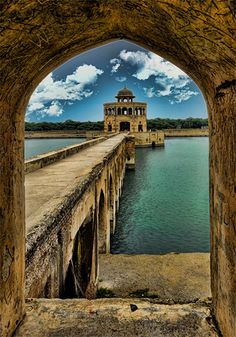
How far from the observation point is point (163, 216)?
15.3 meters

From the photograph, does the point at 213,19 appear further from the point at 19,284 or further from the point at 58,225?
the point at 58,225

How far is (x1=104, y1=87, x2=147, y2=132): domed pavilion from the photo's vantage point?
59.6m

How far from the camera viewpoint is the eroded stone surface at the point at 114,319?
2.28 m

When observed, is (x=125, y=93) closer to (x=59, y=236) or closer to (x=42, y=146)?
(x=42, y=146)

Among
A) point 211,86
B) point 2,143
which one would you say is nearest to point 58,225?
point 2,143

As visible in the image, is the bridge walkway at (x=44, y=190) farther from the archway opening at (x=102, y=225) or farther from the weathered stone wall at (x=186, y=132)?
the weathered stone wall at (x=186, y=132)

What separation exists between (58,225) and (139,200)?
15.1 m

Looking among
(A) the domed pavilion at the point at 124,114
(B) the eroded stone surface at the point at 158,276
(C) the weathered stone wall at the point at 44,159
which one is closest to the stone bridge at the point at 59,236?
(C) the weathered stone wall at the point at 44,159

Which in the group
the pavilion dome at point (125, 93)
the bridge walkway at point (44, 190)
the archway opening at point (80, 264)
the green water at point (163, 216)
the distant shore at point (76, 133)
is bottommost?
the green water at point (163, 216)

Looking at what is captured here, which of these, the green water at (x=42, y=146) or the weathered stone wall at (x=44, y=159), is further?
the green water at (x=42, y=146)

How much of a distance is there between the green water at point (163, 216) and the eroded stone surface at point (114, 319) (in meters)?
8.92

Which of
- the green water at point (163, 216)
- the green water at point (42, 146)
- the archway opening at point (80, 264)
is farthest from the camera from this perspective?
the green water at point (42, 146)

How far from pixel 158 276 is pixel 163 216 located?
7934 mm

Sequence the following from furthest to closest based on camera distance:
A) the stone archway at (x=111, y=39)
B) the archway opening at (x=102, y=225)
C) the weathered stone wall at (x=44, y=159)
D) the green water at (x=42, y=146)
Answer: the green water at (x=42, y=146) → the archway opening at (x=102, y=225) → the weathered stone wall at (x=44, y=159) → the stone archway at (x=111, y=39)
